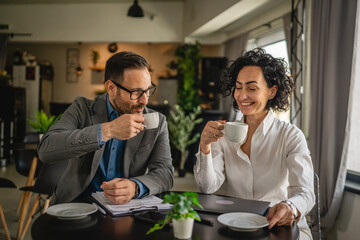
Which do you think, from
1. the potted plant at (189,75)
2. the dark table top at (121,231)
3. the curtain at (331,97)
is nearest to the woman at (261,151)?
the dark table top at (121,231)

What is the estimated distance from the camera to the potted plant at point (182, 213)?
1025 mm

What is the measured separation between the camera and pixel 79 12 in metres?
7.75

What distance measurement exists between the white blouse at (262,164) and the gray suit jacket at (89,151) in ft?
0.75

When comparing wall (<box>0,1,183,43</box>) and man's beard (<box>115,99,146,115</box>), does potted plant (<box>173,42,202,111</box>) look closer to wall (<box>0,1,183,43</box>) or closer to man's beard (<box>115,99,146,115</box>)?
wall (<box>0,1,183,43</box>)

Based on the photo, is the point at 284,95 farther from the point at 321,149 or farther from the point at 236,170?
the point at 321,149

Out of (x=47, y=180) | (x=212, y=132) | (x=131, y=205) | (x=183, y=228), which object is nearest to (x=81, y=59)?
(x=47, y=180)

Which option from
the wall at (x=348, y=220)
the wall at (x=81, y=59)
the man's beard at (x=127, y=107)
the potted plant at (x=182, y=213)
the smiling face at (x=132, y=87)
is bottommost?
the wall at (x=348, y=220)

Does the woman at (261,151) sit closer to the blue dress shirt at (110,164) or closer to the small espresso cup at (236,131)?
the small espresso cup at (236,131)

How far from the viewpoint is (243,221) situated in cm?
122

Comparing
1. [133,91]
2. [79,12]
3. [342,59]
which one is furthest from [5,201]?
[79,12]

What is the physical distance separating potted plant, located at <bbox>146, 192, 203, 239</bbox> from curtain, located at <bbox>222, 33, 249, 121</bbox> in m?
5.44

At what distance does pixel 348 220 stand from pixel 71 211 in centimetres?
243

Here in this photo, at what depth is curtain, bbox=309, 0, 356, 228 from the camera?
2926 millimetres

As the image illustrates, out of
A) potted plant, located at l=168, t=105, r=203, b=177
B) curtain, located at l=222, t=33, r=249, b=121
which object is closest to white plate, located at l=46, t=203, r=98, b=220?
potted plant, located at l=168, t=105, r=203, b=177
